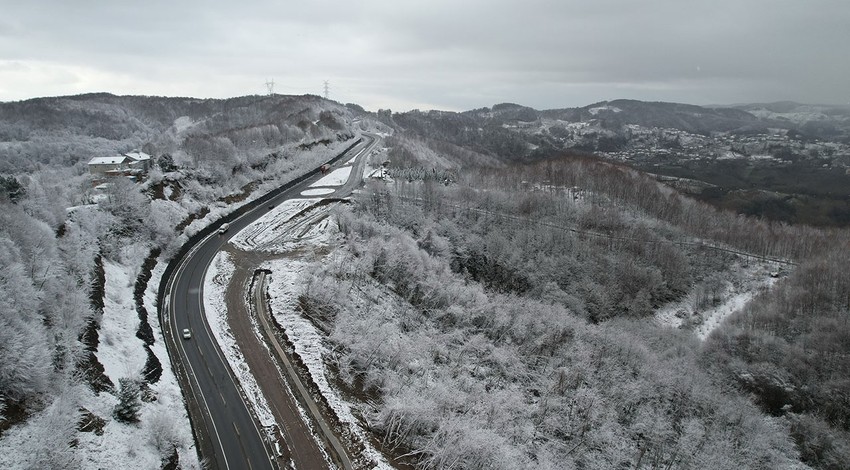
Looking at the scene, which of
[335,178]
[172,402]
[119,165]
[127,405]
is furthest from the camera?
[335,178]

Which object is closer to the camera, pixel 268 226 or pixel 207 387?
pixel 207 387

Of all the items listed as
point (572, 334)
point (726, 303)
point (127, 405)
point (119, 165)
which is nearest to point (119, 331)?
point (127, 405)

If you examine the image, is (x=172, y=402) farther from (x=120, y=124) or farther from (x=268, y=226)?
(x=120, y=124)

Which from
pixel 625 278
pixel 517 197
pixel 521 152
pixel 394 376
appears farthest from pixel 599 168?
pixel 394 376

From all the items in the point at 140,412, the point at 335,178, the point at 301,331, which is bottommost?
the point at 301,331

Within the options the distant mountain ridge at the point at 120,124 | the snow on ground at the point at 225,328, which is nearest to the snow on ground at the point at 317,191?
the snow on ground at the point at 225,328
